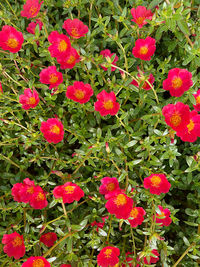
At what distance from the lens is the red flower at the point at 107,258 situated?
0.97 meters

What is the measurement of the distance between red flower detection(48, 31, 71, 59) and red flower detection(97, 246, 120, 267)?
0.76m

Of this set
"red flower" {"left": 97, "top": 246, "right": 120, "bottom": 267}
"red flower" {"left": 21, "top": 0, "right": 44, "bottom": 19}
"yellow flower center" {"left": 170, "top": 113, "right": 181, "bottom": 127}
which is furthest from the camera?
"red flower" {"left": 21, "top": 0, "right": 44, "bottom": 19}

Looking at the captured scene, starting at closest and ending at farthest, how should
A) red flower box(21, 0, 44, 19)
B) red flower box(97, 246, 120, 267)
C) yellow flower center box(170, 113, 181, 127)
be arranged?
yellow flower center box(170, 113, 181, 127) → red flower box(97, 246, 120, 267) → red flower box(21, 0, 44, 19)

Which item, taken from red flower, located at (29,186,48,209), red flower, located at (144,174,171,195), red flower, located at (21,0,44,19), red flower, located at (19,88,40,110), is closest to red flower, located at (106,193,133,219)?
red flower, located at (144,174,171,195)

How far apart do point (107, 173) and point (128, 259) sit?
0.35 meters

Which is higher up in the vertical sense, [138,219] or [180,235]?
[138,219]

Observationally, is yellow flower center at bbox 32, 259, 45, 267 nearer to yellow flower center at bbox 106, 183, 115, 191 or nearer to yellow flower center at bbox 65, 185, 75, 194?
yellow flower center at bbox 65, 185, 75, 194

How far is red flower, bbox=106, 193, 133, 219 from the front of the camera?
931 millimetres

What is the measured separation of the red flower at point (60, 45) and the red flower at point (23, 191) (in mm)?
530

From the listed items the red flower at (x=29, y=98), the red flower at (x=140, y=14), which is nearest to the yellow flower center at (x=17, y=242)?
the red flower at (x=29, y=98)

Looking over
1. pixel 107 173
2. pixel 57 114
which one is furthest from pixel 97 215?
pixel 57 114

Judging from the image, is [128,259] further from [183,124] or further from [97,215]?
[183,124]

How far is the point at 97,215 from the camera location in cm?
112

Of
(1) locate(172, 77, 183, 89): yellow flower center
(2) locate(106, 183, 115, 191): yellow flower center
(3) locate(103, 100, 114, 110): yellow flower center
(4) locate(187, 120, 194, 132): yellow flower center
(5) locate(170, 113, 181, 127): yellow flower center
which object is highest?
(1) locate(172, 77, 183, 89): yellow flower center
